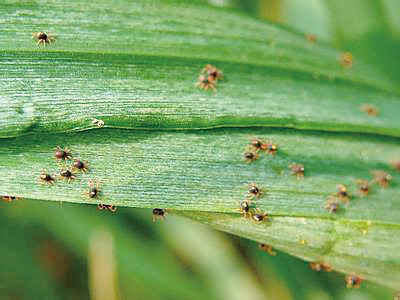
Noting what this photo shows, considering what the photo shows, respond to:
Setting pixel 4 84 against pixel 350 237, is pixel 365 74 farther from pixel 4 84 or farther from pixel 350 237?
pixel 4 84

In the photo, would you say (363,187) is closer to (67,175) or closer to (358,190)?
(358,190)

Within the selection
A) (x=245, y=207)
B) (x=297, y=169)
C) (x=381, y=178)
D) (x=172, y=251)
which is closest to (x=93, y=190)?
(x=245, y=207)

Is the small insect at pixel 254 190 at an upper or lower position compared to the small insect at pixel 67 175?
lower

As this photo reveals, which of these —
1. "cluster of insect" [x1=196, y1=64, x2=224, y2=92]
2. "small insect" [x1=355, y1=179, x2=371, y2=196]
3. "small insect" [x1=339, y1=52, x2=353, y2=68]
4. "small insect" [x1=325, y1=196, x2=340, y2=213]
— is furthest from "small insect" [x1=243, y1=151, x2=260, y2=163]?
"small insect" [x1=339, y1=52, x2=353, y2=68]

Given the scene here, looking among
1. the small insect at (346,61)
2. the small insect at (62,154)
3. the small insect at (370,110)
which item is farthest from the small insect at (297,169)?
the small insect at (62,154)

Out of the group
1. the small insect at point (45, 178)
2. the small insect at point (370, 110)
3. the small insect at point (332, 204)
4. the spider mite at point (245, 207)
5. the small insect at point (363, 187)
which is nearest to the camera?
the small insect at point (45, 178)

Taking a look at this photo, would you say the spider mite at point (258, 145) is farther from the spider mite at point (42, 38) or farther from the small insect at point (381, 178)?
the spider mite at point (42, 38)
